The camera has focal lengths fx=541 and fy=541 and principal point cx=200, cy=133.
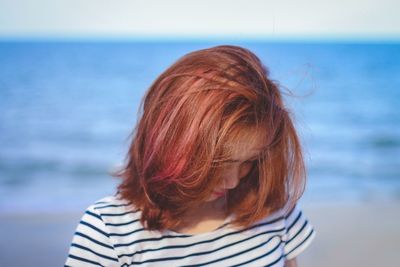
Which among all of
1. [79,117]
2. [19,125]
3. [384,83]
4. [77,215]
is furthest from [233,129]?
[384,83]

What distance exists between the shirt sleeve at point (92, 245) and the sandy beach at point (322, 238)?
1.87m

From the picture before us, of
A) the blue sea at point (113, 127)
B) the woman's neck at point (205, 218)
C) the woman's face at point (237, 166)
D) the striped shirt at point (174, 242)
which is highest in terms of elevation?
the blue sea at point (113, 127)

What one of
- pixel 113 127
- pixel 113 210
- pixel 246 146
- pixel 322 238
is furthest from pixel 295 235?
pixel 113 127

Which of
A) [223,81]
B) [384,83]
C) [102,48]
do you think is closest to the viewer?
[223,81]

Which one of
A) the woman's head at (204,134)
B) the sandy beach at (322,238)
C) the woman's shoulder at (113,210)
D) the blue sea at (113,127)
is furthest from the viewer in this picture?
the blue sea at (113,127)

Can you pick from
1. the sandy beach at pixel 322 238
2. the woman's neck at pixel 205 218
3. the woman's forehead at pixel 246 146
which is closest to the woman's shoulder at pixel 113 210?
the woman's neck at pixel 205 218

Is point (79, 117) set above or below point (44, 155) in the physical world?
above

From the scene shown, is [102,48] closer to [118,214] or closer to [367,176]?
[367,176]

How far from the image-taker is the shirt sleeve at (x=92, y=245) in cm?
118

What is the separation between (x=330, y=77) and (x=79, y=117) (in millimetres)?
8277

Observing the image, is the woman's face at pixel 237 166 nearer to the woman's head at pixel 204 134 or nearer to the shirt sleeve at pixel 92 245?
the woman's head at pixel 204 134

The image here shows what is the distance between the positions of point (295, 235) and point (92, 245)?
55 cm

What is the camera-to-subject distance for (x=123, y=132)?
22.1 ft

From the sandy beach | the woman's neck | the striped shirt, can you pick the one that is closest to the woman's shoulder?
the striped shirt
